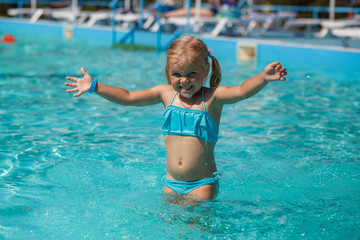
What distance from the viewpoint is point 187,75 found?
9.24ft

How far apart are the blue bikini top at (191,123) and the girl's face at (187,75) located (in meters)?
0.13

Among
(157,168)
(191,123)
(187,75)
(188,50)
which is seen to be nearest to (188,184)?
(191,123)

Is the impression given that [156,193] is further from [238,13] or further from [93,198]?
[238,13]

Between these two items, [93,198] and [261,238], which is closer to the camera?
[261,238]

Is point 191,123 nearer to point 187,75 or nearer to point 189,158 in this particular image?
point 189,158

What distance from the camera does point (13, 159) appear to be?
4000mm

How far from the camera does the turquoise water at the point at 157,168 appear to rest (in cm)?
279

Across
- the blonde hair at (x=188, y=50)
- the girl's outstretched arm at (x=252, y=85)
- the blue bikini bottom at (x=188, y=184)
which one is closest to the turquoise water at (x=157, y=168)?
the blue bikini bottom at (x=188, y=184)

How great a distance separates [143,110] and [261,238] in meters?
3.52

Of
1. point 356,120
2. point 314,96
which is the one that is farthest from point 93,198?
point 314,96

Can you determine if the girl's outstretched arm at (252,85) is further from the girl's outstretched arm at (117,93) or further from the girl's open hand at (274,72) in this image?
the girl's outstretched arm at (117,93)

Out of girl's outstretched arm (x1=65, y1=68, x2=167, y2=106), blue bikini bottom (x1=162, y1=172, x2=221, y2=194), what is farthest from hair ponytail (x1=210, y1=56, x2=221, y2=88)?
blue bikini bottom (x1=162, y1=172, x2=221, y2=194)

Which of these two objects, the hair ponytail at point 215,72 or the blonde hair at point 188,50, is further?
the hair ponytail at point 215,72

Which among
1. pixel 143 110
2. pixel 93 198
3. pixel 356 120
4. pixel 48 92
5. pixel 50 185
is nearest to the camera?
pixel 93 198
